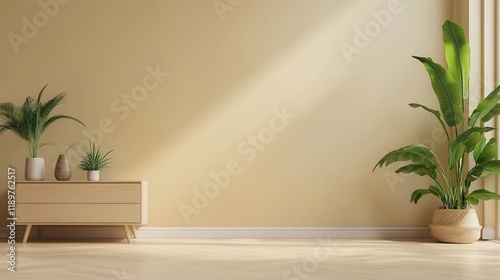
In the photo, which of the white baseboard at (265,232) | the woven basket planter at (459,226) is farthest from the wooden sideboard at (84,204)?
the woven basket planter at (459,226)

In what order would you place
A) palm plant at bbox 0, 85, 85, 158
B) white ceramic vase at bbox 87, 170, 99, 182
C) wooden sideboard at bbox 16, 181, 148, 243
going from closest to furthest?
wooden sideboard at bbox 16, 181, 148, 243
white ceramic vase at bbox 87, 170, 99, 182
palm plant at bbox 0, 85, 85, 158

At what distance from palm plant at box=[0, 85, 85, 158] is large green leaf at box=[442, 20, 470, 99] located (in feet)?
11.2

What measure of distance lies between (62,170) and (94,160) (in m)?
0.29

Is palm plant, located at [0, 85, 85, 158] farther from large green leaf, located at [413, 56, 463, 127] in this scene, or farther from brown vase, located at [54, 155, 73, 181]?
large green leaf, located at [413, 56, 463, 127]

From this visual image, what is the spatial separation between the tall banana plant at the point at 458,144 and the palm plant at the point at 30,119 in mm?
2944

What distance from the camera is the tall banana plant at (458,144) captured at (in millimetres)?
5406

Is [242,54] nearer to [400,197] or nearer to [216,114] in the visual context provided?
[216,114]

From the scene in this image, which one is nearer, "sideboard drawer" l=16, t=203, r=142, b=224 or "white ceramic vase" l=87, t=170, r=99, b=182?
"sideboard drawer" l=16, t=203, r=142, b=224

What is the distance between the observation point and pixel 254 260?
429cm

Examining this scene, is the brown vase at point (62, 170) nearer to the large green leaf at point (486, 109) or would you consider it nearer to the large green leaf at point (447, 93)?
the large green leaf at point (447, 93)

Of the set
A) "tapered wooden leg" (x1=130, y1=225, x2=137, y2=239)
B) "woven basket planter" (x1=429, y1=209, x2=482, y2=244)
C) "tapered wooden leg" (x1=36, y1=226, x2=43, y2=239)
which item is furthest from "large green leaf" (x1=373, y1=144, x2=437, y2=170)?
"tapered wooden leg" (x1=36, y1=226, x2=43, y2=239)

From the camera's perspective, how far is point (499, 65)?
230 inches

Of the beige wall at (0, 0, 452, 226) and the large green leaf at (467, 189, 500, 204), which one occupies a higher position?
the beige wall at (0, 0, 452, 226)

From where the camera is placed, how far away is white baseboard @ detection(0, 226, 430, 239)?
5.98 metres
